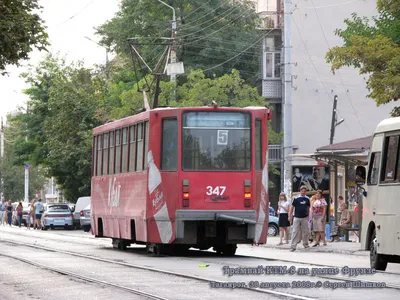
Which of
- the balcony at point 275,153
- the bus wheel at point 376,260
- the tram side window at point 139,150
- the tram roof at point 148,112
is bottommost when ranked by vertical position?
the bus wheel at point 376,260

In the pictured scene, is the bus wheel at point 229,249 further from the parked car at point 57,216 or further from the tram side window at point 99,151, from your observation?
the parked car at point 57,216

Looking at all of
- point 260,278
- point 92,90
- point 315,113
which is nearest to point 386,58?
point 260,278

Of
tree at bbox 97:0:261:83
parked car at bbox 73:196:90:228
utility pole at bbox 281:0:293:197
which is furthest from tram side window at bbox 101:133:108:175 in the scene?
tree at bbox 97:0:261:83

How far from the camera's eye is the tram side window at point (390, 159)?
19.3 metres

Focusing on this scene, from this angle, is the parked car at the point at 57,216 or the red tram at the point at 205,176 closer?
the red tram at the point at 205,176

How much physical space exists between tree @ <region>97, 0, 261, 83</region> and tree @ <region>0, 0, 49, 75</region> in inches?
1707

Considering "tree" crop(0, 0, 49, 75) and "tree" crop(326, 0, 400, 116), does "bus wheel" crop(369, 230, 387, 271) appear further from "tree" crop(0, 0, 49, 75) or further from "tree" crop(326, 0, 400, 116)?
"tree" crop(326, 0, 400, 116)

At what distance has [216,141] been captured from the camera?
982 inches

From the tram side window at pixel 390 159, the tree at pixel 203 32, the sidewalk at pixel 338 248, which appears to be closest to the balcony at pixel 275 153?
the tree at pixel 203 32

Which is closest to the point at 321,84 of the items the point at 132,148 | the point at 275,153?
the point at 275,153

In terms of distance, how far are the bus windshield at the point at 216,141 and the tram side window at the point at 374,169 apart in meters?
4.96

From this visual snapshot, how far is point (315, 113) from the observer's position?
208 feet

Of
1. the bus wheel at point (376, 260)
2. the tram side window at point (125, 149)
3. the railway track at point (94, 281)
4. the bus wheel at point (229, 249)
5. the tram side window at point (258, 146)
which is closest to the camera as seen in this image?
the railway track at point (94, 281)

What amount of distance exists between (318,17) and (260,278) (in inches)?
1844
